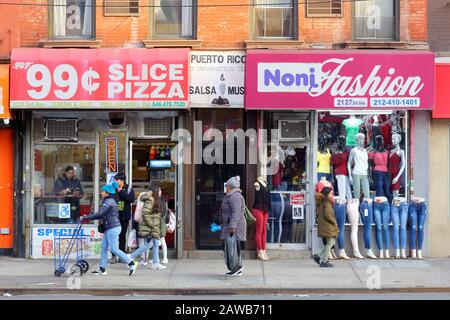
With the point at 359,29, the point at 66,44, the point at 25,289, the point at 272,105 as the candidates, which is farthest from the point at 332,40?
the point at 25,289

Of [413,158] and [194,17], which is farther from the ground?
[194,17]

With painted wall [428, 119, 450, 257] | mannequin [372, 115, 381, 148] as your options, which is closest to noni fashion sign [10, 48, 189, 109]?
mannequin [372, 115, 381, 148]

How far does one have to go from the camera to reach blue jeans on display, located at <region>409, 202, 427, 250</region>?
14.4m

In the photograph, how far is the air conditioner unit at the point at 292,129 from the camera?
584 inches

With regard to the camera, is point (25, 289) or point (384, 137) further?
point (384, 137)

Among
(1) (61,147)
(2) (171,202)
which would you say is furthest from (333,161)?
(1) (61,147)

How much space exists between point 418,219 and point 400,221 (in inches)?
14.0

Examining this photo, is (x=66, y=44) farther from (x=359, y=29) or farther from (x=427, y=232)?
(x=427, y=232)

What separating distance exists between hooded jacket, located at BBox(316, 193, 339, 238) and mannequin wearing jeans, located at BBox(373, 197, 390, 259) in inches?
61.8

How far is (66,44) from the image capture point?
14641mm

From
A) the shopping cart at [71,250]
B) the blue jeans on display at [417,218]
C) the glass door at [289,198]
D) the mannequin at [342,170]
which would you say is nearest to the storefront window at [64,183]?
the shopping cart at [71,250]

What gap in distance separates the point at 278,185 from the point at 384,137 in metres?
2.36

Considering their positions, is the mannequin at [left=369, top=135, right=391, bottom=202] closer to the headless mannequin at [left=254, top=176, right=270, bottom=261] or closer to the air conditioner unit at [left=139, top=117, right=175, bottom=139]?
the headless mannequin at [left=254, top=176, right=270, bottom=261]

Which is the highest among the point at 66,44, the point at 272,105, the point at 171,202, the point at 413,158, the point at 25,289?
the point at 66,44
